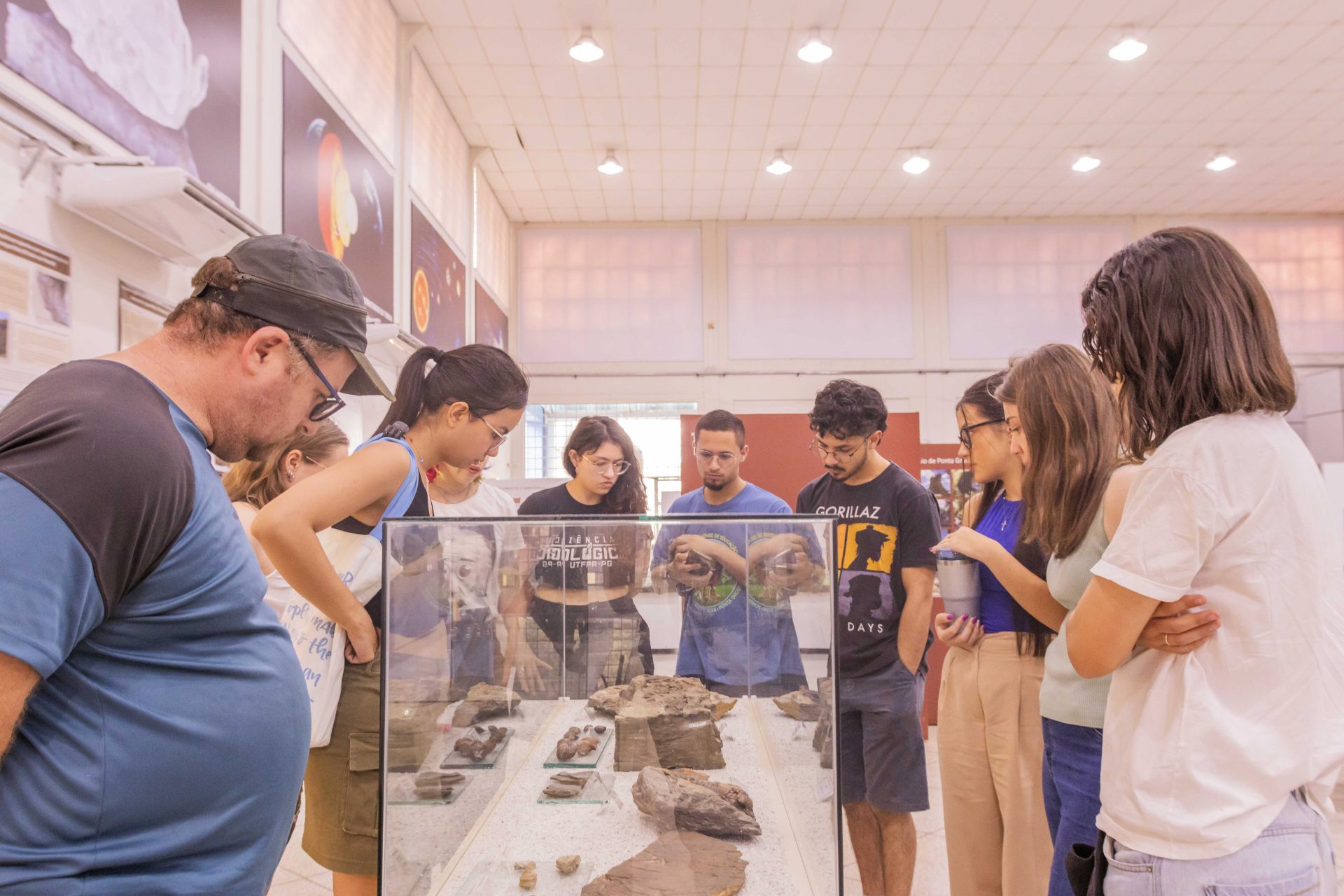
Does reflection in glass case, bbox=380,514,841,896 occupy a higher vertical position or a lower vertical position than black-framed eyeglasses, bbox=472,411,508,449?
lower

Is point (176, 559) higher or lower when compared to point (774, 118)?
lower

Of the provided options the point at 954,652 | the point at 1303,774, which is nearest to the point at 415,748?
the point at 1303,774

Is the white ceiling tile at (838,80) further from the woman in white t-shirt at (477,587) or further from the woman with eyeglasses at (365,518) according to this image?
the woman in white t-shirt at (477,587)

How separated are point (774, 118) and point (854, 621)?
522 centimetres

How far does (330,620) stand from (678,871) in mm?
766

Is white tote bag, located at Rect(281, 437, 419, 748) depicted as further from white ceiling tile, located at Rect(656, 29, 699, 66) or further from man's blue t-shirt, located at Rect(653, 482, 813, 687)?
white ceiling tile, located at Rect(656, 29, 699, 66)

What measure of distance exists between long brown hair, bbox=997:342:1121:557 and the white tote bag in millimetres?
1291

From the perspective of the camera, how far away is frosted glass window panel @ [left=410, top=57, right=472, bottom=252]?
533 cm

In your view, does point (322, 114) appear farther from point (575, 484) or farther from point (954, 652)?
point (954, 652)

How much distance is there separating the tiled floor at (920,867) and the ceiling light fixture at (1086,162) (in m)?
5.66

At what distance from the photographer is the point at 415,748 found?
1283mm

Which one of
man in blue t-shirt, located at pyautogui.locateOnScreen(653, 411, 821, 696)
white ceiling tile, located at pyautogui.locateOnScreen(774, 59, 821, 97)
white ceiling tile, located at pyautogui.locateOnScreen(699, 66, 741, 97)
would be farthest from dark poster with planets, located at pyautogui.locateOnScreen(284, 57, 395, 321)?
white ceiling tile, located at pyautogui.locateOnScreen(774, 59, 821, 97)

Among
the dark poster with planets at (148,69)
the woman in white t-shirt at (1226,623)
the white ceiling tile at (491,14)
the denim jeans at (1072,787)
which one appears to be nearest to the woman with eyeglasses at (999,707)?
the denim jeans at (1072,787)

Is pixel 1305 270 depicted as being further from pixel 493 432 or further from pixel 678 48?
pixel 493 432
